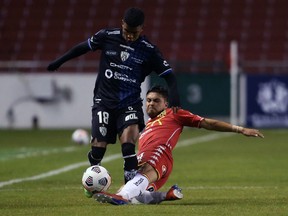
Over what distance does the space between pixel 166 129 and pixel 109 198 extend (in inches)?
55.4

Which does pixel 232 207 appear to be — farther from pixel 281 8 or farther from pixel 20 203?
pixel 281 8

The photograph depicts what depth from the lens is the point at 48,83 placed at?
95.9ft

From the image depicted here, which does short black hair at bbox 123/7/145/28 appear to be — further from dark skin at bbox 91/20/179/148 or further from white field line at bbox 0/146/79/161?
white field line at bbox 0/146/79/161

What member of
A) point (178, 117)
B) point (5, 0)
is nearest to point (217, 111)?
point (5, 0)

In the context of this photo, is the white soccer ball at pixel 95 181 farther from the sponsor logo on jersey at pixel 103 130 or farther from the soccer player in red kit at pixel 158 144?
the sponsor logo on jersey at pixel 103 130

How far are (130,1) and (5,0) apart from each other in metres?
4.23

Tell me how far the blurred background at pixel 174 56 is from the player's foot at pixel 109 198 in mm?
18982

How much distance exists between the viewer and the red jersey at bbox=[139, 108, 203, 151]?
10.6 metres

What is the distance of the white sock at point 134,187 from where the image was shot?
32.1ft

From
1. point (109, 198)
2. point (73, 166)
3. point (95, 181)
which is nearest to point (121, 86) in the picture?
point (95, 181)

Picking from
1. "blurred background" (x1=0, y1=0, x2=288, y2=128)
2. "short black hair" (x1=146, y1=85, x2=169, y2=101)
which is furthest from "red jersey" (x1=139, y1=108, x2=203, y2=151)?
"blurred background" (x1=0, y1=0, x2=288, y2=128)

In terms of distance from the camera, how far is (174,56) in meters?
31.6

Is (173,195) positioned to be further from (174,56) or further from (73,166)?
(174,56)

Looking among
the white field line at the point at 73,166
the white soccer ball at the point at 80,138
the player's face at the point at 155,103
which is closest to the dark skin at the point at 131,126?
the player's face at the point at 155,103
